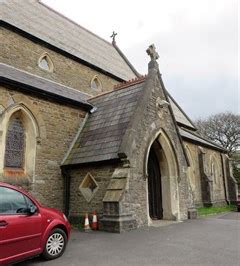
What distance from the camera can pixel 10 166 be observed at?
34.3ft

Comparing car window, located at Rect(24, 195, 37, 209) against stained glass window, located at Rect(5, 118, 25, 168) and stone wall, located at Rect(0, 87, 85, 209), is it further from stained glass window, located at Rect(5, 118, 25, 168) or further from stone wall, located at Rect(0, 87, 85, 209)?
stained glass window, located at Rect(5, 118, 25, 168)

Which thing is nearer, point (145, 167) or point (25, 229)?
point (25, 229)

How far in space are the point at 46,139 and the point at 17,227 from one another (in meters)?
6.53

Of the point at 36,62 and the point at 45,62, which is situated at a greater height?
the point at 45,62

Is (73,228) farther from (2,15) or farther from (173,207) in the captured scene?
(2,15)

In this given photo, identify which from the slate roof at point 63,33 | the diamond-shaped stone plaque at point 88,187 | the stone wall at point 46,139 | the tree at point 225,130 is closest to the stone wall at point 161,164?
the diamond-shaped stone plaque at point 88,187

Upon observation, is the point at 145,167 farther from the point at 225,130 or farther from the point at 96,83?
the point at 225,130

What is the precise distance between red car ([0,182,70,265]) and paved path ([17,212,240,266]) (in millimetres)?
349

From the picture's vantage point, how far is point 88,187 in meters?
11.2

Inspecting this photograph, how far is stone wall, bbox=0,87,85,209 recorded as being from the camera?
34.1 feet

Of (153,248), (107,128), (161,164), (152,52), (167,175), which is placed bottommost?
(153,248)

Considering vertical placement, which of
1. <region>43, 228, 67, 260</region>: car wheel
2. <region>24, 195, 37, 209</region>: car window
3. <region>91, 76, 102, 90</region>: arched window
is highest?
<region>91, 76, 102, 90</region>: arched window

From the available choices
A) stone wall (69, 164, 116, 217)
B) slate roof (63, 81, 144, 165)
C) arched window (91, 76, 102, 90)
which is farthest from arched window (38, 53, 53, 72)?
stone wall (69, 164, 116, 217)

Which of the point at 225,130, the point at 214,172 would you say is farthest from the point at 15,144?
the point at 225,130
